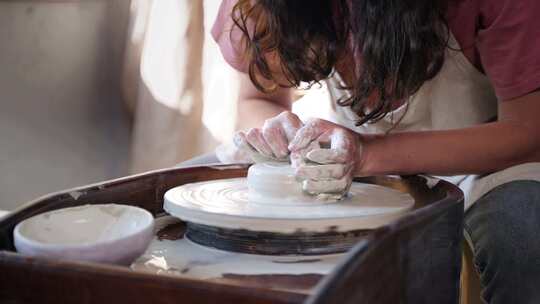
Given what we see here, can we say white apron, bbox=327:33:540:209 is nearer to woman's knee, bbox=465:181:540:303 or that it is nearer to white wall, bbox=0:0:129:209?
woman's knee, bbox=465:181:540:303

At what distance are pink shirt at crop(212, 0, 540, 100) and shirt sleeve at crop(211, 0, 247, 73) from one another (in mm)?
394

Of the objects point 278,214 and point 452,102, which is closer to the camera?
point 278,214

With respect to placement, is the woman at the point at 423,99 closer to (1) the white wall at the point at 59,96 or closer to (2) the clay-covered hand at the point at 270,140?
(2) the clay-covered hand at the point at 270,140

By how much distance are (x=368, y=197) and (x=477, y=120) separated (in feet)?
1.32

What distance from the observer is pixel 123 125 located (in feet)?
6.34

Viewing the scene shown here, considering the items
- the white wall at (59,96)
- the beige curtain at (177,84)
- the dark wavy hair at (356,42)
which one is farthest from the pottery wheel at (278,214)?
the white wall at (59,96)

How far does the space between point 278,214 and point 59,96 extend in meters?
1.20

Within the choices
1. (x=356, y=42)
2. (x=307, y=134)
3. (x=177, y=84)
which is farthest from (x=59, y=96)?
(x=307, y=134)

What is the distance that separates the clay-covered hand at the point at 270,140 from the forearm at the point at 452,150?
4.1 inches

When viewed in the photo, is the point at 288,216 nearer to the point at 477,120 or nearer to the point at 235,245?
the point at 235,245

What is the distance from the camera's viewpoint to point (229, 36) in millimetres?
1328

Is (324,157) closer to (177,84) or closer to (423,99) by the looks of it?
(423,99)

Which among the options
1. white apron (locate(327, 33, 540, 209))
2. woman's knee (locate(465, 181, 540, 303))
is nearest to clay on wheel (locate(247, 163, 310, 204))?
woman's knee (locate(465, 181, 540, 303))

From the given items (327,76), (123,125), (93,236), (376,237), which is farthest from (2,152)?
(376,237)
